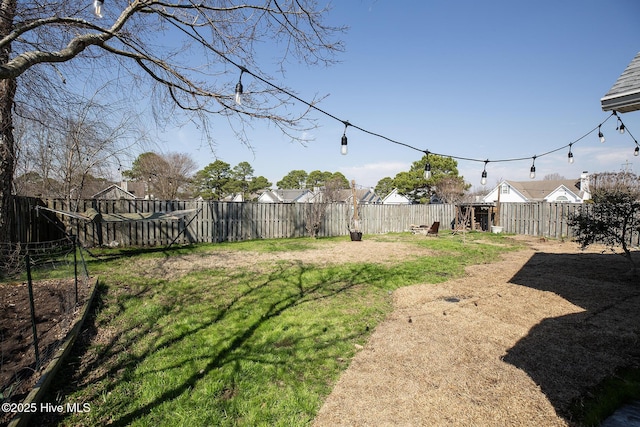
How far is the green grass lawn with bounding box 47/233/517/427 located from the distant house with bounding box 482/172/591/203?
1272 inches

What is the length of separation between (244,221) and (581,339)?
35.5ft

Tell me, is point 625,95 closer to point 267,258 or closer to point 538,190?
point 267,258

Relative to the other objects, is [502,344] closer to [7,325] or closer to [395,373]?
[395,373]

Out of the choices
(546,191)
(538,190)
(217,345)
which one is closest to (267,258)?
(217,345)

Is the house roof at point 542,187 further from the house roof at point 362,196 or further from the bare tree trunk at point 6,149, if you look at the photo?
the bare tree trunk at point 6,149

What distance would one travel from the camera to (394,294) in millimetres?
5203

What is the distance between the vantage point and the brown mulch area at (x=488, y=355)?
2.30 m

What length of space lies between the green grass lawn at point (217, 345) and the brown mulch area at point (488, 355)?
12.2 inches

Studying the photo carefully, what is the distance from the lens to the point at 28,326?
3.28 m

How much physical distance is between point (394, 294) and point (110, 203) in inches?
361

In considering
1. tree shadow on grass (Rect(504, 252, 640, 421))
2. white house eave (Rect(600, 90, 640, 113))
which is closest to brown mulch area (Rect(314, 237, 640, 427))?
tree shadow on grass (Rect(504, 252, 640, 421))

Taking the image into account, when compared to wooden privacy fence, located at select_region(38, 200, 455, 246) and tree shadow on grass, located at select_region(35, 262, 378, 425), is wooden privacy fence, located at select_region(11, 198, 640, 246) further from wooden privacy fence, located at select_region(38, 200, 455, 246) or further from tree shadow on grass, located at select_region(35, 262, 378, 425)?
tree shadow on grass, located at select_region(35, 262, 378, 425)

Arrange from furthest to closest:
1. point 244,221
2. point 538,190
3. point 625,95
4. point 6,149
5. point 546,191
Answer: point 538,190 < point 546,191 < point 244,221 < point 6,149 < point 625,95

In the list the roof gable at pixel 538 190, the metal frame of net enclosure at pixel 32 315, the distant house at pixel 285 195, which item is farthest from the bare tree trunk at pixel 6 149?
the distant house at pixel 285 195
